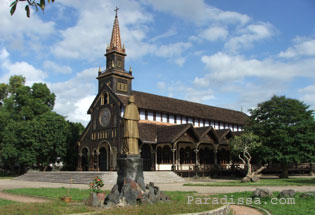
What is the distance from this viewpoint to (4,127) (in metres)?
45.5

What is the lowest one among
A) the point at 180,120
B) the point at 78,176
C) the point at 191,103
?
the point at 78,176

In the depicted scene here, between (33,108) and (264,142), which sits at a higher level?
(33,108)

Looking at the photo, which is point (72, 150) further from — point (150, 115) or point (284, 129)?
point (284, 129)

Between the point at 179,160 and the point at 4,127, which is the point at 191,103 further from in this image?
the point at 4,127

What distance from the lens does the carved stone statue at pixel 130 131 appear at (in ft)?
48.9

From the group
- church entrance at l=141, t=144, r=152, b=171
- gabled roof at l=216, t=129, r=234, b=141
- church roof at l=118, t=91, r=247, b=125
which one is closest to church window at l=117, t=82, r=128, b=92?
church roof at l=118, t=91, r=247, b=125

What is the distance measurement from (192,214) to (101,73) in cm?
3520

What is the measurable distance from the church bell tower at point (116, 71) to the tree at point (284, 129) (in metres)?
16.5

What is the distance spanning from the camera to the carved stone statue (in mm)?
14906

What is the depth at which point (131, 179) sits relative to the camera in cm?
1399

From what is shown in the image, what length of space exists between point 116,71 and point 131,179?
28.7 m

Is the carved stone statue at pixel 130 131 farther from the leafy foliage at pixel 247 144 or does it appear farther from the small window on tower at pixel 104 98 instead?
the small window on tower at pixel 104 98

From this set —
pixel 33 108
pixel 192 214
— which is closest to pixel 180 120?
pixel 33 108

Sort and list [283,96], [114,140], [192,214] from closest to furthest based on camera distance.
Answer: [192,214] < [283,96] < [114,140]
